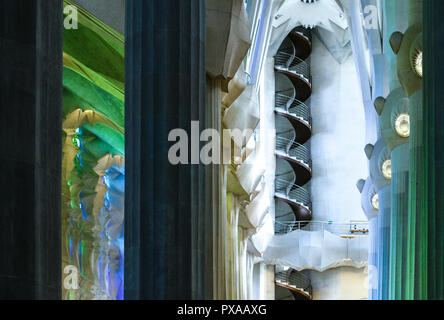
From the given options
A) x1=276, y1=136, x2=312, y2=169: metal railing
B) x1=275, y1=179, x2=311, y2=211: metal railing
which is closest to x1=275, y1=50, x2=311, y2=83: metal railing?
x1=276, y1=136, x2=312, y2=169: metal railing

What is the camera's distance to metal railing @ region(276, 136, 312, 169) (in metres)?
34.5

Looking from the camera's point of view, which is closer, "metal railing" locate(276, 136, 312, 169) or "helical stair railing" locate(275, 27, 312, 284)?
"helical stair railing" locate(275, 27, 312, 284)

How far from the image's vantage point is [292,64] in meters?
35.3

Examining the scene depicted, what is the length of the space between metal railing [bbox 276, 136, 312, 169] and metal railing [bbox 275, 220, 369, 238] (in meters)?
2.02

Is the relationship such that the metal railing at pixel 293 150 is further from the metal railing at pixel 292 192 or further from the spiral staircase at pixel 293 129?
the metal railing at pixel 292 192

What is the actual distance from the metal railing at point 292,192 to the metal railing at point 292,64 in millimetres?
3625

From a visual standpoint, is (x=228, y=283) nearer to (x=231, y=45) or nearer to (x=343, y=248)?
(x=231, y=45)

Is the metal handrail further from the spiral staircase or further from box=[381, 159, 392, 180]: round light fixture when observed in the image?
box=[381, 159, 392, 180]: round light fixture

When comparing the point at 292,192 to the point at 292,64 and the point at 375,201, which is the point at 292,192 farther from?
the point at 375,201

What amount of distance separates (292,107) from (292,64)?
1.52 metres
